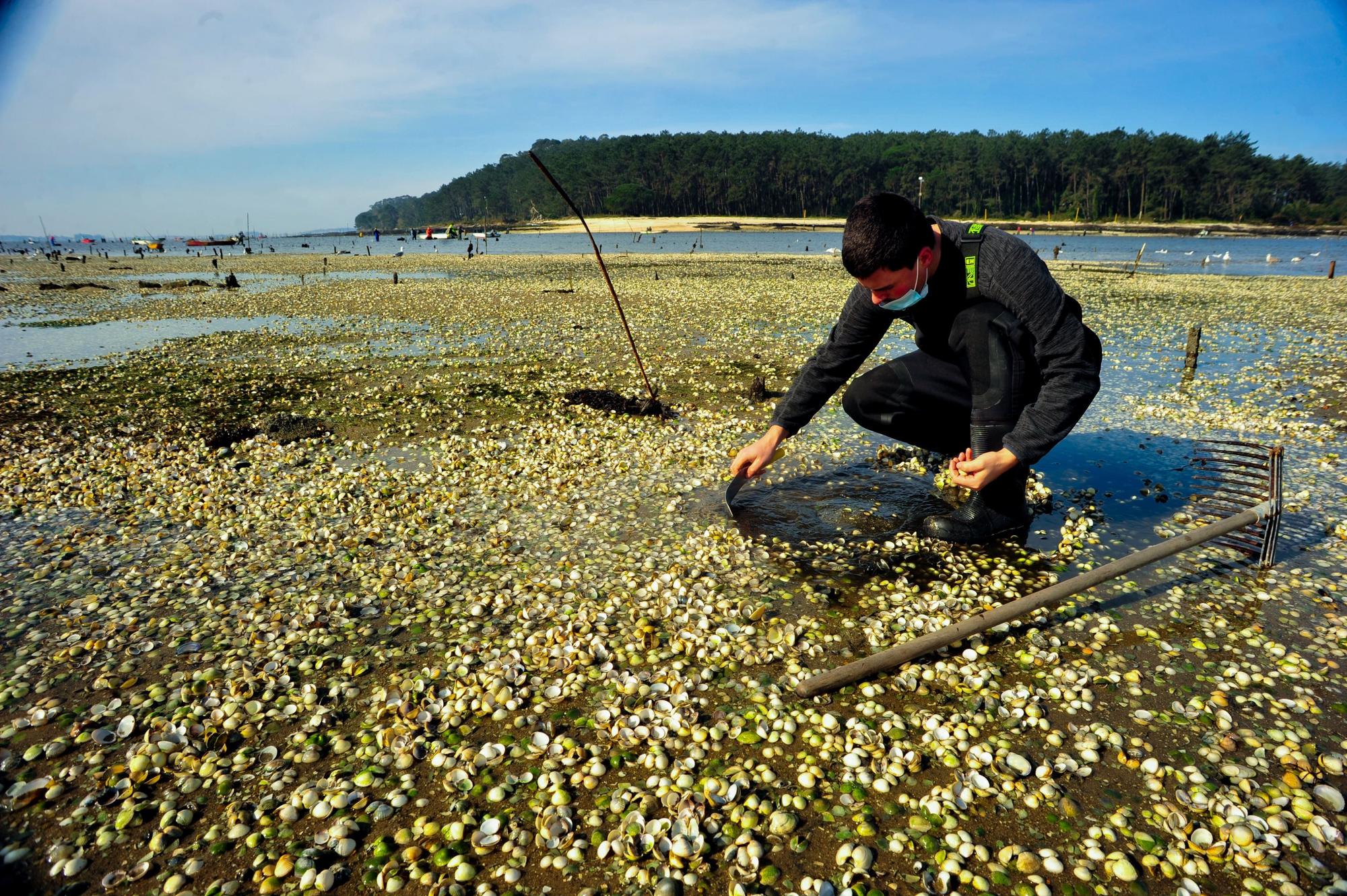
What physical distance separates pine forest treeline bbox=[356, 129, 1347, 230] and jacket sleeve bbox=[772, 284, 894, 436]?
130 metres

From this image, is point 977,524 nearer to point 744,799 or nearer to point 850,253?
point 850,253

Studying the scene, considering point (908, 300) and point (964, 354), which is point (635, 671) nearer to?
point (908, 300)

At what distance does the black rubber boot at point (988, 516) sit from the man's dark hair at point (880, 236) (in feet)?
8.31

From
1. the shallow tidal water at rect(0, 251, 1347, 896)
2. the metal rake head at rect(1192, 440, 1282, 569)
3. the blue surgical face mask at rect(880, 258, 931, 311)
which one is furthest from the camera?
the metal rake head at rect(1192, 440, 1282, 569)

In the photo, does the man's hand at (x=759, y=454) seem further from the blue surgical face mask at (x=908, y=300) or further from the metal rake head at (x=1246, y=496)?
the metal rake head at (x=1246, y=496)

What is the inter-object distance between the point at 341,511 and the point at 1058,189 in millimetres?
198343

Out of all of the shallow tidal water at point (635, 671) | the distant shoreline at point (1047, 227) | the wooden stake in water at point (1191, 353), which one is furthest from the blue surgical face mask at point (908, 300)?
the distant shoreline at point (1047, 227)

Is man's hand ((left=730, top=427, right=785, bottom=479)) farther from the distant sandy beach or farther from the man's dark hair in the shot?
the distant sandy beach

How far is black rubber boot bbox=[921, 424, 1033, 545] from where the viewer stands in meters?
6.88

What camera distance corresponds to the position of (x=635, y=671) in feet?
16.8

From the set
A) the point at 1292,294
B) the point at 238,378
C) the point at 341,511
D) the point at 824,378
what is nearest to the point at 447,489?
the point at 341,511

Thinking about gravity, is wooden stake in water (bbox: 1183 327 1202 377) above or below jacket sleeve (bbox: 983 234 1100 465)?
below

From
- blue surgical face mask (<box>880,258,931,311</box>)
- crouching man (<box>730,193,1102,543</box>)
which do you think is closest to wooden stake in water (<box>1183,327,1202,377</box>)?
crouching man (<box>730,193,1102,543</box>)

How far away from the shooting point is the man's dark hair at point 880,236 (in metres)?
5.12
